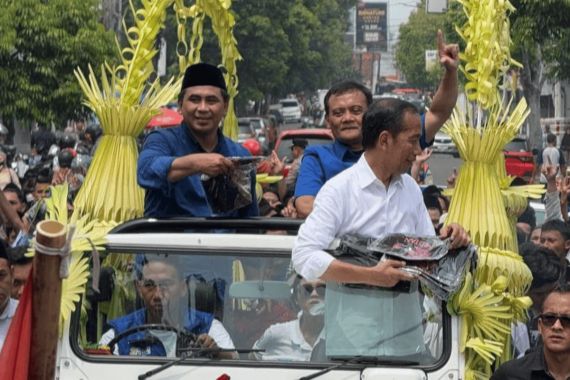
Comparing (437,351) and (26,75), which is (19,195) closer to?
(437,351)

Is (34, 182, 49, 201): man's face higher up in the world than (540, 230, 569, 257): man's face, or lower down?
higher up

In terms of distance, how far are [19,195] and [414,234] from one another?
7.48m

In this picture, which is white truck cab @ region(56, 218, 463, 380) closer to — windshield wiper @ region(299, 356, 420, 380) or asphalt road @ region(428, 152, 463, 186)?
windshield wiper @ region(299, 356, 420, 380)

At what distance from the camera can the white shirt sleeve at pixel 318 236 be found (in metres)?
5.42

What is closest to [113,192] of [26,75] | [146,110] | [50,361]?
[146,110]

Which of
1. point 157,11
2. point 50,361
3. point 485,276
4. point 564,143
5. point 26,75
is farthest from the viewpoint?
point 564,143

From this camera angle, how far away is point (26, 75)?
22.5 meters

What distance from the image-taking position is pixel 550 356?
5977 mm

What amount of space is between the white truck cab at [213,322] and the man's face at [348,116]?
0.83 meters

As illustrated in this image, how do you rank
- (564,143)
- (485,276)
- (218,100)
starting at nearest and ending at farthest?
(485,276)
(218,100)
(564,143)

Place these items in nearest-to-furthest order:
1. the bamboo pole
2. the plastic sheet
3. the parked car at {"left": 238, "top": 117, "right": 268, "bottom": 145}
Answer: the bamboo pole → the plastic sheet → the parked car at {"left": 238, "top": 117, "right": 268, "bottom": 145}

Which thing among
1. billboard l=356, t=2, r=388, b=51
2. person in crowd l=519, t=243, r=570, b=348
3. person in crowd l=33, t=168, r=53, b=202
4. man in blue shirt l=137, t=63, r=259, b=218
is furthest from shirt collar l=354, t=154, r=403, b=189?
billboard l=356, t=2, r=388, b=51

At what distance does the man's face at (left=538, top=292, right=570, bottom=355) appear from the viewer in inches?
234

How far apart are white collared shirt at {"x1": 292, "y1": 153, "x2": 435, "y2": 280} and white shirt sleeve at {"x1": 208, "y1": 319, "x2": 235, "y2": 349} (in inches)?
17.6
